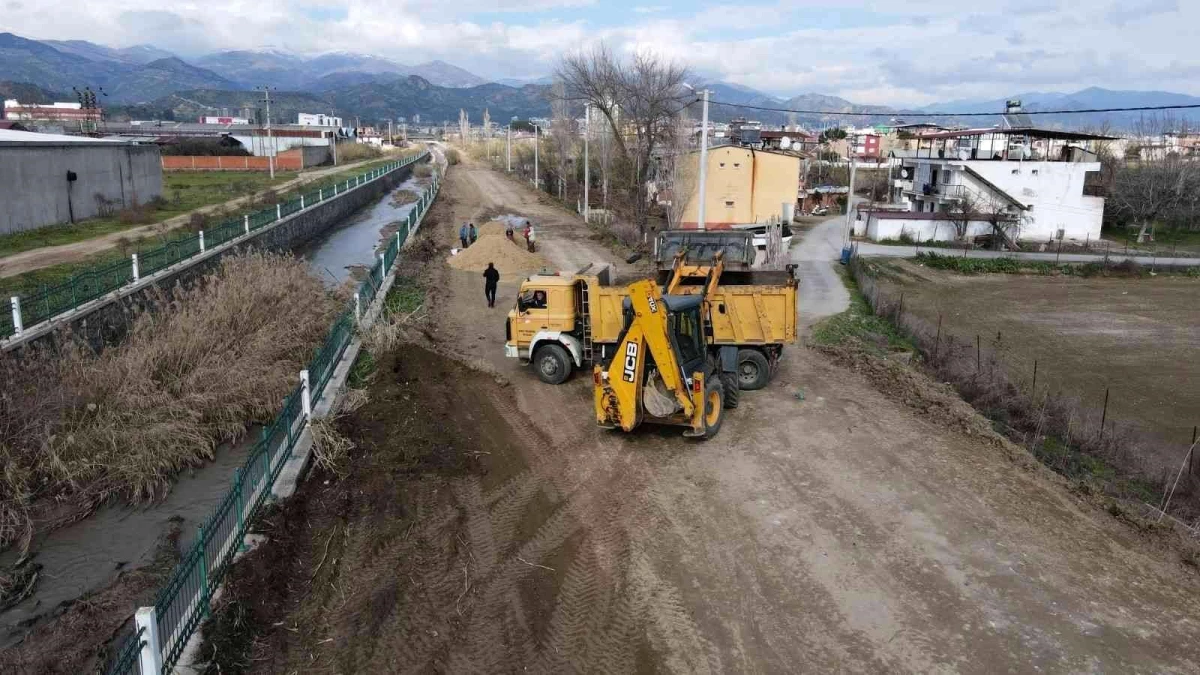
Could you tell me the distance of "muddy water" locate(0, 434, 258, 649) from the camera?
9.41 meters

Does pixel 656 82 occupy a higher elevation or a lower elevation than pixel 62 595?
higher

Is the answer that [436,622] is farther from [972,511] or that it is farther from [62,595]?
[972,511]

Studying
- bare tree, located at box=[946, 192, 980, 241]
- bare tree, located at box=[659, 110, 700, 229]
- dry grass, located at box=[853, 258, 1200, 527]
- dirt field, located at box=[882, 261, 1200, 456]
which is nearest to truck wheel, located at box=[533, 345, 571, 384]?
dry grass, located at box=[853, 258, 1200, 527]

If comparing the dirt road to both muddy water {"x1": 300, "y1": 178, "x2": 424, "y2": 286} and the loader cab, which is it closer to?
muddy water {"x1": 300, "y1": 178, "x2": 424, "y2": 286}

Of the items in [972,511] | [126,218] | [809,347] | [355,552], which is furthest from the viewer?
[126,218]

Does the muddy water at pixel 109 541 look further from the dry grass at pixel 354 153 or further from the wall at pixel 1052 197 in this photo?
the dry grass at pixel 354 153

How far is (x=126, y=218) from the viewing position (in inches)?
1314

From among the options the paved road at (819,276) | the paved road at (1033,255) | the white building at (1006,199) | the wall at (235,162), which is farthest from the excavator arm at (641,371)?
the wall at (235,162)

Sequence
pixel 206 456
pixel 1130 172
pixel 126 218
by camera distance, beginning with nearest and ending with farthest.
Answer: pixel 206 456, pixel 126 218, pixel 1130 172

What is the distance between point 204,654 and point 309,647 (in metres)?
0.91

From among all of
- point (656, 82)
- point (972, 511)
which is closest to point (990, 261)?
point (656, 82)

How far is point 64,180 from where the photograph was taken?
31719 millimetres

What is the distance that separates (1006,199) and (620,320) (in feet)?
130

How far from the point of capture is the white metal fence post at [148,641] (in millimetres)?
6168
